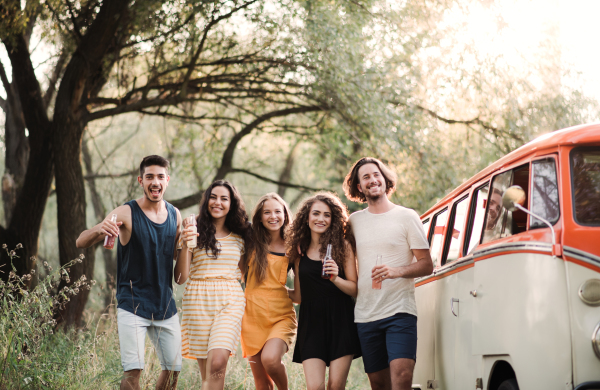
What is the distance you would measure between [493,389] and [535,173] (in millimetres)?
1575

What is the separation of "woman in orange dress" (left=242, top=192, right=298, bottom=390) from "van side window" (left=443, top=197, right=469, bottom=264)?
5.02ft

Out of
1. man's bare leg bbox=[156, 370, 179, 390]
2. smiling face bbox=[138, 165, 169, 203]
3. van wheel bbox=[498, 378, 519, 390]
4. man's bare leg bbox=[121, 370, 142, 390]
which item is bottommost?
man's bare leg bbox=[156, 370, 179, 390]

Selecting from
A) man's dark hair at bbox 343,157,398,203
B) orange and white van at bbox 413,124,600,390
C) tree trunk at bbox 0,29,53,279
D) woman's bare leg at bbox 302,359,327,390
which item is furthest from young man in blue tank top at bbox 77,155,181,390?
tree trunk at bbox 0,29,53,279

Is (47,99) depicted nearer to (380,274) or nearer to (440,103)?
(440,103)

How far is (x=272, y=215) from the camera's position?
579 centimetres

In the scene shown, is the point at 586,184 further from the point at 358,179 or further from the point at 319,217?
the point at 319,217

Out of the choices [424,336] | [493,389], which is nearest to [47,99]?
[424,336]

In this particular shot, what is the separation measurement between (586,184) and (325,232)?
2.30 m

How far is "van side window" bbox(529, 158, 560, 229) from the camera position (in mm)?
3797

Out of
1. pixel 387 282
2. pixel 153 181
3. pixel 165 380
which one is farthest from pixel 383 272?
pixel 165 380

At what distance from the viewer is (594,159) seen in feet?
12.6

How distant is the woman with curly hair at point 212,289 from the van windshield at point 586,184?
9.61ft

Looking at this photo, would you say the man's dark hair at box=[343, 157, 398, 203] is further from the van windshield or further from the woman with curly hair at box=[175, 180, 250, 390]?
the van windshield

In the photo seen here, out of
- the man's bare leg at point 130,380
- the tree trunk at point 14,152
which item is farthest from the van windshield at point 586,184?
the tree trunk at point 14,152
